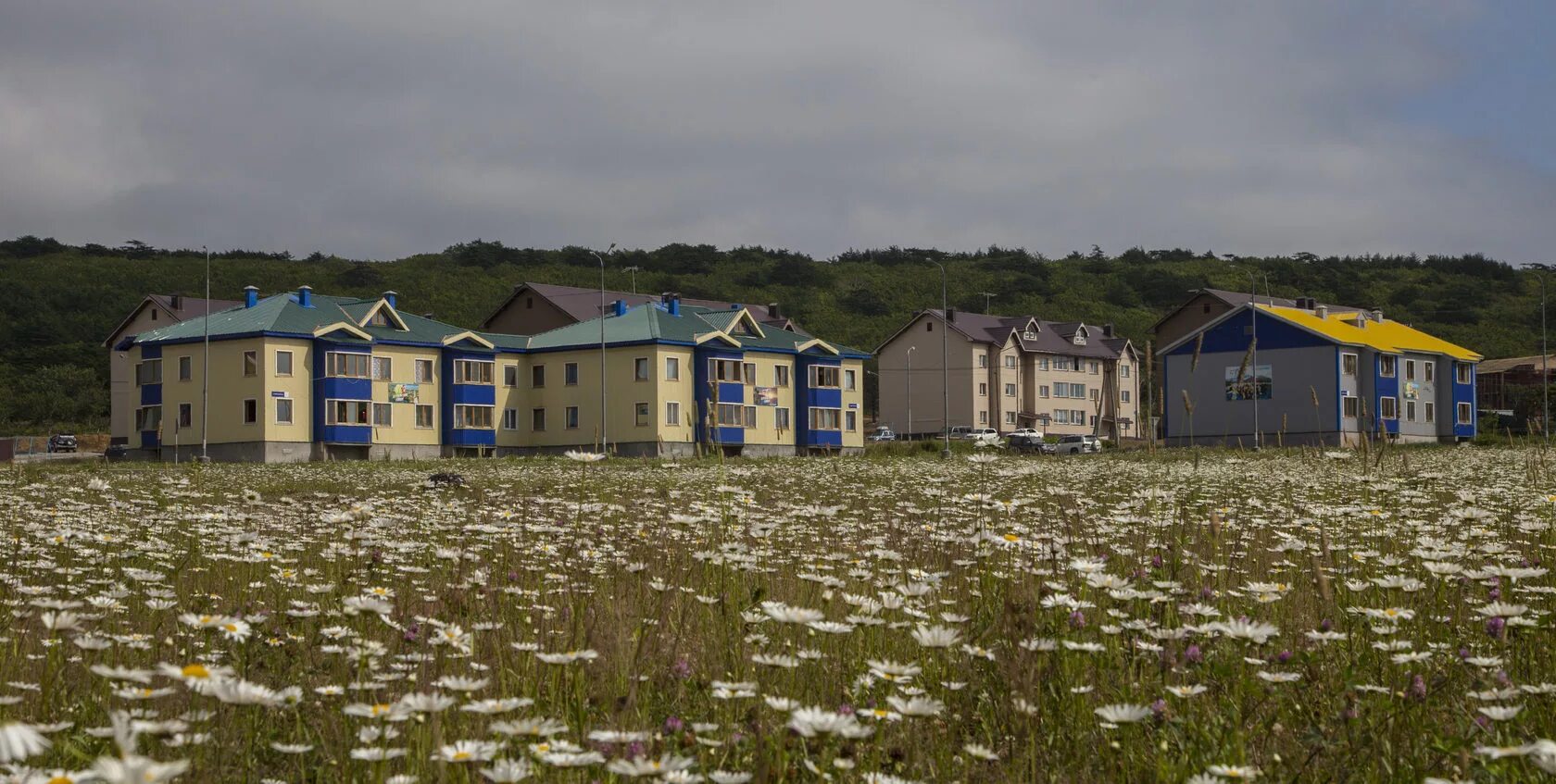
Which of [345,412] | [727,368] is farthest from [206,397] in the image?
[727,368]

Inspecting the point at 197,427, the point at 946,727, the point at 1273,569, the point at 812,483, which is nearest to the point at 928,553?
the point at 1273,569

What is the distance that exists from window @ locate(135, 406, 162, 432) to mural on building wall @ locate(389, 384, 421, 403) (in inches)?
408

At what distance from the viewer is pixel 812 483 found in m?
20.1

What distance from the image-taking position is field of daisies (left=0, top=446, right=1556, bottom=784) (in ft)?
12.6

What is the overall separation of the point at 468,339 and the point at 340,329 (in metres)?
6.43

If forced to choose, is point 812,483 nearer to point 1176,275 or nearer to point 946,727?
point 946,727

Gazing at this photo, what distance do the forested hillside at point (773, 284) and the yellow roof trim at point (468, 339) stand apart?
146 ft

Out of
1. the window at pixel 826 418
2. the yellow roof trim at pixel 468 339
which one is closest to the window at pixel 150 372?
the yellow roof trim at pixel 468 339

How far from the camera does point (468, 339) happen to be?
61094mm

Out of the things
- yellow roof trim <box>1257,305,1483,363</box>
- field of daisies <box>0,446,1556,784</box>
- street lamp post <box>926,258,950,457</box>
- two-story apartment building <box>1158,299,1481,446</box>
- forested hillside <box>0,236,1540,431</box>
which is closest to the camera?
field of daisies <box>0,446,1556,784</box>

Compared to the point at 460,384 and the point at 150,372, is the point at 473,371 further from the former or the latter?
the point at 150,372

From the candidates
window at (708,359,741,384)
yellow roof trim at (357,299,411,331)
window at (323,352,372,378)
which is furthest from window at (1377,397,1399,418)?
window at (323,352,372,378)

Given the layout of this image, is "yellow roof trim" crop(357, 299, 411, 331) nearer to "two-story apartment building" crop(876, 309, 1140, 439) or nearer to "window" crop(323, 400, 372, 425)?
"window" crop(323, 400, 372, 425)

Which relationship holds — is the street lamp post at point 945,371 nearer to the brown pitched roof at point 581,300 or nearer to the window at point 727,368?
A: the window at point 727,368
